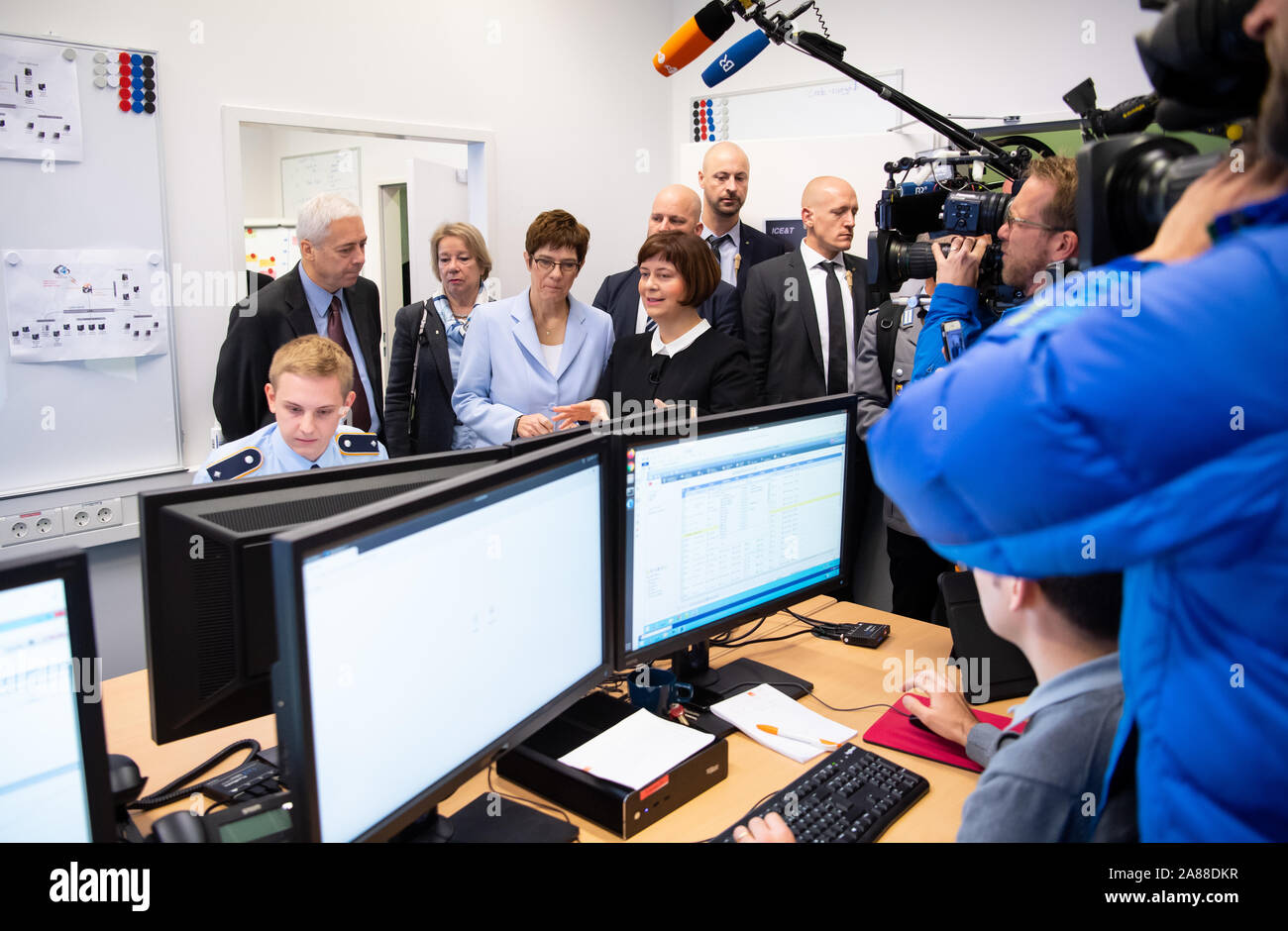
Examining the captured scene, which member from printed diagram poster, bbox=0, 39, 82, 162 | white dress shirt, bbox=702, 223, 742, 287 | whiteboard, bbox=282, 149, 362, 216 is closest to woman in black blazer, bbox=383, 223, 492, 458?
white dress shirt, bbox=702, 223, 742, 287

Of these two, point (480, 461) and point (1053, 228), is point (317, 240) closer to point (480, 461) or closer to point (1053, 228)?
point (480, 461)

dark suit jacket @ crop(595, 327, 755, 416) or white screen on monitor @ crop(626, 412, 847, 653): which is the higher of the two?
dark suit jacket @ crop(595, 327, 755, 416)

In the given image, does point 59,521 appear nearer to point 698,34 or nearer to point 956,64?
point 698,34

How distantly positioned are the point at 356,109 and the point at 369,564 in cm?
335

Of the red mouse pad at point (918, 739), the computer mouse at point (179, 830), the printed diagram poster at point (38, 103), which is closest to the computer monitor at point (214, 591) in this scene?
the computer mouse at point (179, 830)

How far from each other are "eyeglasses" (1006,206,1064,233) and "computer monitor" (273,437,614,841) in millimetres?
1270

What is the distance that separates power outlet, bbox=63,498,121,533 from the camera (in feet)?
9.93

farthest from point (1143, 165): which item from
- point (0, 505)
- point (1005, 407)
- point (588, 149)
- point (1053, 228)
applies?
point (588, 149)

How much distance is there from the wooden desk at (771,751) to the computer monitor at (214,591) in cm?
21

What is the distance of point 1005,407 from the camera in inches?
28.6

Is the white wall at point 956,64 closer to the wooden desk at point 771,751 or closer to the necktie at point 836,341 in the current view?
the necktie at point 836,341

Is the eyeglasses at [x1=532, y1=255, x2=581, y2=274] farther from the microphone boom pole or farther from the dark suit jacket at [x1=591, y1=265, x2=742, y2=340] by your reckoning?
the microphone boom pole

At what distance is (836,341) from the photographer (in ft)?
11.1

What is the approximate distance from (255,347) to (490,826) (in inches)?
87.0
